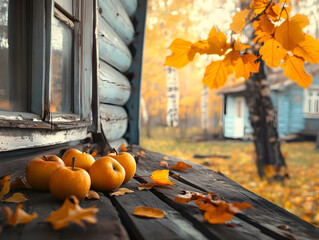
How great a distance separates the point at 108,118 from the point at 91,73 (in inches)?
23.6

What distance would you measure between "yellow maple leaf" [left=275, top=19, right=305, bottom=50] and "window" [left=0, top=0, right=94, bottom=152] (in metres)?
1.20

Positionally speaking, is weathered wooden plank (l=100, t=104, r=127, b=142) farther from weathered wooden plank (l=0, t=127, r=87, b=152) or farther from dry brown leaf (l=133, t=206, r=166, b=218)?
dry brown leaf (l=133, t=206, r=166, b=218)

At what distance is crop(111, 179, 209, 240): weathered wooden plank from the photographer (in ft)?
2.78

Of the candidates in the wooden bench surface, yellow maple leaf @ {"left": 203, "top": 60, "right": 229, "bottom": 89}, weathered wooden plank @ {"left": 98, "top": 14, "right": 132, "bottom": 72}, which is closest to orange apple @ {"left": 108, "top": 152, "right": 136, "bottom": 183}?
the wooden bench surface

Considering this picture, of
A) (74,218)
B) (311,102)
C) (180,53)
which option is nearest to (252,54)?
(180,53)

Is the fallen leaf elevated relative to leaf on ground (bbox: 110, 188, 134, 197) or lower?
lower

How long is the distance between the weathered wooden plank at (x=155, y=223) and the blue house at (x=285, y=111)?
565 inches

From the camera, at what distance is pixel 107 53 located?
2.79m

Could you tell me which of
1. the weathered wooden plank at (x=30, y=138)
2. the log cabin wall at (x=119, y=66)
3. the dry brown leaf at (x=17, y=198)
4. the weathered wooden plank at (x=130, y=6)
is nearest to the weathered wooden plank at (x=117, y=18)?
the log cabin wall at (x=119, y=66)

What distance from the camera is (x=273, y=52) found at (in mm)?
1419

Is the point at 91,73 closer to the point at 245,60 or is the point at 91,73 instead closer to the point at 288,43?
the point at 245,60

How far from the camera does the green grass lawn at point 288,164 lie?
638cm

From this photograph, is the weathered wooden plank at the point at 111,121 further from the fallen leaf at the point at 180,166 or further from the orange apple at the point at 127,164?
the orange apple at the point at 127,164

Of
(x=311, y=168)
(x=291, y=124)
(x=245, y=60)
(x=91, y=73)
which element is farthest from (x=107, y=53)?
Result: (x=291, y=124)
